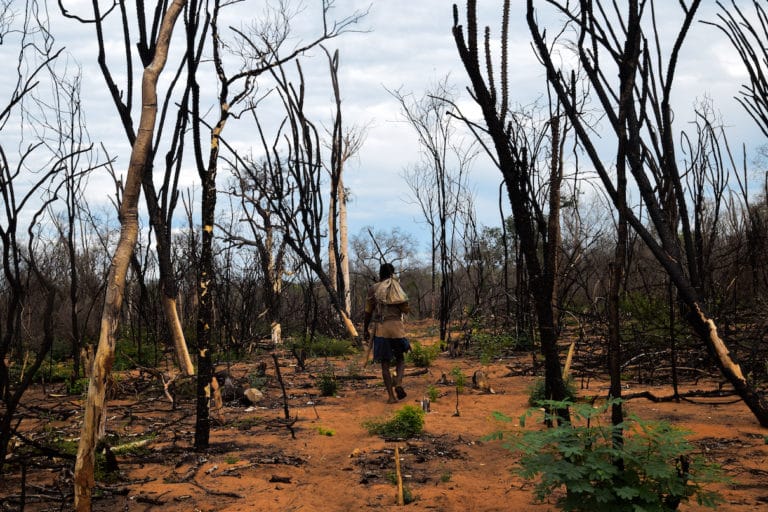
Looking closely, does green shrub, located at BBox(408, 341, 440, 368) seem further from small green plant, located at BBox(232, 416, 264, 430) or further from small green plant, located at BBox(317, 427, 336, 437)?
small green plant, located at BBox(317, 427, 336, 437)

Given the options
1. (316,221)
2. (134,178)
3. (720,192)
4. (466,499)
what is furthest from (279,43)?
(466,499)

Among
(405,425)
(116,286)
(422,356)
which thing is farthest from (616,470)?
(422,356)

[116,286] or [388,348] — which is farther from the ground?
[116,286]

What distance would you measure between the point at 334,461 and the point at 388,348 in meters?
2.23

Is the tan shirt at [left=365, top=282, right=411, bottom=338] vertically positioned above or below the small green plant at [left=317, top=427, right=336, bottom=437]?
above

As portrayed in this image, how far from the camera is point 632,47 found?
3.35 meters

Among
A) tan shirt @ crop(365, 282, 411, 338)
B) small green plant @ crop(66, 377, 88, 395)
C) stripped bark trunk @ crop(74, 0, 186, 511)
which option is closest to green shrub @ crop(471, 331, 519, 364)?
tan shirt @ crop(365, 282, 411, 338)

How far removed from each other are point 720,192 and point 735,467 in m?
3.51

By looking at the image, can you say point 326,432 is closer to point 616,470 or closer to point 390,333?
point 390,333

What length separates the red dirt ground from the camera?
3.46 metres

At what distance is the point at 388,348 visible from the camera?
6.52 meters

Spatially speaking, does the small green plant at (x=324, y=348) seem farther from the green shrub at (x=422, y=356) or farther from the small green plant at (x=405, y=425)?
the small green plant at (x=405, y=425)

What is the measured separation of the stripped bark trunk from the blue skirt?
3.82m

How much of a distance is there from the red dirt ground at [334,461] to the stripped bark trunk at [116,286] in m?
0.79
